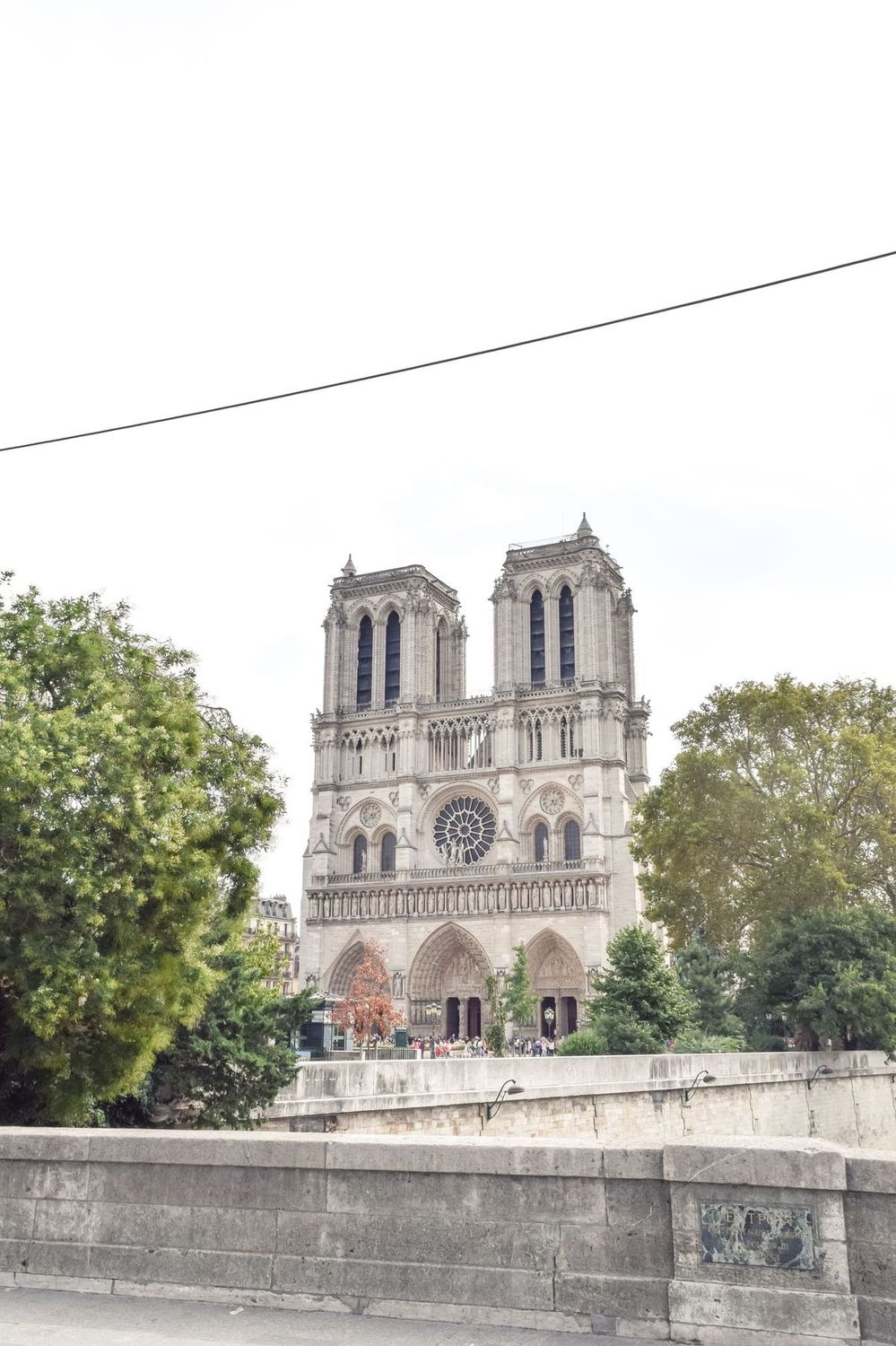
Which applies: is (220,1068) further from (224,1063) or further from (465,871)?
(465,871)

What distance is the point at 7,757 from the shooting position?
33.5 ft

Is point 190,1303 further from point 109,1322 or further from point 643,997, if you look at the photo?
point 643,997

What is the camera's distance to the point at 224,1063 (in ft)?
46.4

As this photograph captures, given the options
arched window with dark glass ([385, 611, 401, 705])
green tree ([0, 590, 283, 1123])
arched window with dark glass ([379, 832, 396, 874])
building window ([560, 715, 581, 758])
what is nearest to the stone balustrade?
arched window with dark glass ([379, 832, 396, 874])

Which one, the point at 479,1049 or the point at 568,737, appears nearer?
the point at 479,1049

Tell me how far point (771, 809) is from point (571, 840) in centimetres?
2763

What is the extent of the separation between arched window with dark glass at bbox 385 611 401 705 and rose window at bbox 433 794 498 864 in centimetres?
753

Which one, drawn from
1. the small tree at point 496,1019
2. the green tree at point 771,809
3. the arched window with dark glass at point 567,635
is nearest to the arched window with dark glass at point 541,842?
the small tree at point 496,1019

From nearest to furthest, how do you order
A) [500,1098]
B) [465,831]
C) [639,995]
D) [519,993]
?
[500,1098] < [639,995] < [519,993] < [465,831]

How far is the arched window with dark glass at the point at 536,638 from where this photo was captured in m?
61.2

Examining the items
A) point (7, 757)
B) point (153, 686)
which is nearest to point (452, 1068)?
point (153, 686)

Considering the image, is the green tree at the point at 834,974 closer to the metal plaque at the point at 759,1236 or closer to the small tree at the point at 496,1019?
the small tree at the point at 496,1019

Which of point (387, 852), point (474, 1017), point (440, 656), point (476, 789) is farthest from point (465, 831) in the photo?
point (440, 656)

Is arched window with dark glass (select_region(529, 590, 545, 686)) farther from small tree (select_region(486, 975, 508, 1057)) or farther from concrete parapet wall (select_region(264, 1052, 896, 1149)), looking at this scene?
concrete parapet wall (select_region(264, 1052, 896, 1149))
